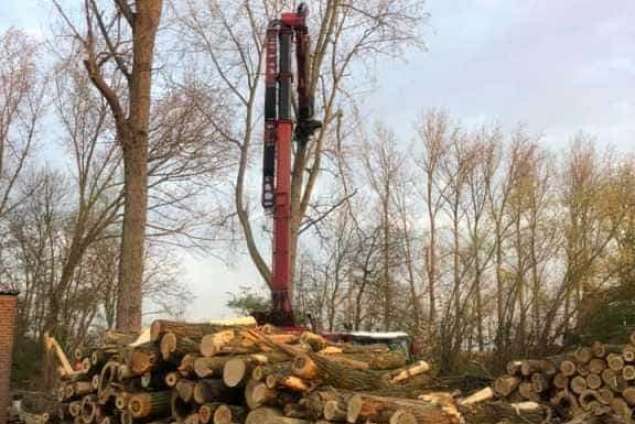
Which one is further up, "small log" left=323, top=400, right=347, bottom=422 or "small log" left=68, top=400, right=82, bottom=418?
"small log" left=323, top=400, right=347, bottom=422

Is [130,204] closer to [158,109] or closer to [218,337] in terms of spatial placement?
[218,337]

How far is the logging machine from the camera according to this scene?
54.6 ft

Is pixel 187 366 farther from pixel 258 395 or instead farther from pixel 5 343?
pixel 5 343

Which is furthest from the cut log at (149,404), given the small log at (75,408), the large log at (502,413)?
the large log at (502,413)

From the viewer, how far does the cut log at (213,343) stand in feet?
26.9

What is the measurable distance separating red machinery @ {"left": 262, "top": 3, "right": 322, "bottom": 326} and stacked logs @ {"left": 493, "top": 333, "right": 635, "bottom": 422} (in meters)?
5.01

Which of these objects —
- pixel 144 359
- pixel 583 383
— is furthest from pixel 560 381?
pixel 144 359

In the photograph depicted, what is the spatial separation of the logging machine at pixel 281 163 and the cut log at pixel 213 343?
7.43m

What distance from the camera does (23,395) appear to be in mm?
20344

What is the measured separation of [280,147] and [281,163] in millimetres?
346

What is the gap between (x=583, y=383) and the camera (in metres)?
12.5

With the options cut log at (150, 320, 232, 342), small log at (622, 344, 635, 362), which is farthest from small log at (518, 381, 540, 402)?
cut log at (150, 320, 232, 342)

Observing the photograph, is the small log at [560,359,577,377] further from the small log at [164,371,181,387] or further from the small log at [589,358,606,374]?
the small log at [164,371,181,387]

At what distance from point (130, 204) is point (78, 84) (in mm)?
17527
